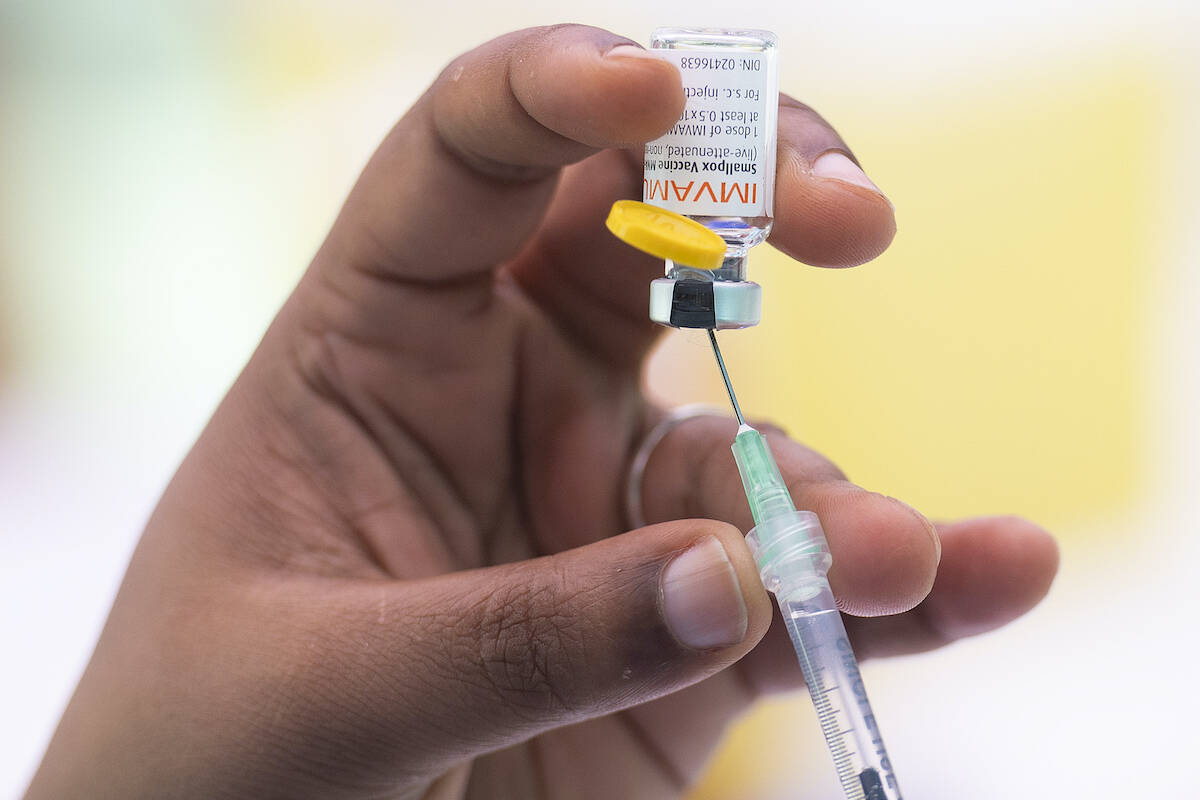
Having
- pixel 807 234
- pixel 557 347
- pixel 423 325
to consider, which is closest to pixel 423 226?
pixel 423 325

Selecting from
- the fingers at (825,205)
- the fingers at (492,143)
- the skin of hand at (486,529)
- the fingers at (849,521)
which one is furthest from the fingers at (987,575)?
the fingers at (492,143)

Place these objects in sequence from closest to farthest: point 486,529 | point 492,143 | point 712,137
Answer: point 712,137, point 492,143, point 486,529

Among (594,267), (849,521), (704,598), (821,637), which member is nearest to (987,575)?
(849,521)

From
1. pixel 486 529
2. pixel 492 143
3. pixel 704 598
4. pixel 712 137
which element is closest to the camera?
pixel 704 598

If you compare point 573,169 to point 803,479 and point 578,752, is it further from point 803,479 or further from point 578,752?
point 578,752

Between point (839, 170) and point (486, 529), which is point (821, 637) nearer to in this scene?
point (839, 170)

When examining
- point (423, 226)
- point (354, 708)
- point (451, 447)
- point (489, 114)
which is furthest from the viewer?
point (451, 447)

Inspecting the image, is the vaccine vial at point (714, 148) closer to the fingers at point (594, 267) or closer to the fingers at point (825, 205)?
the fingers at point (825, 205)
